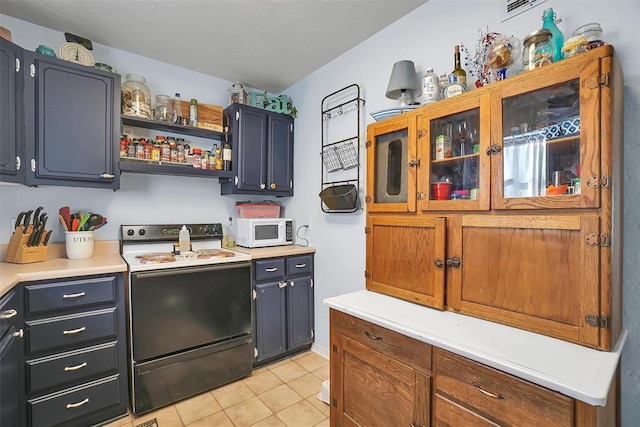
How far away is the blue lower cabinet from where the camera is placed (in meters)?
2.40

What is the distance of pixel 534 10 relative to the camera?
1.40m

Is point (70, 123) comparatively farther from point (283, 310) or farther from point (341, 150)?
point (283, 310)

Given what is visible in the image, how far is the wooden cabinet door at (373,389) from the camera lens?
118cm

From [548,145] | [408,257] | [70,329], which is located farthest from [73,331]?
[548,145]

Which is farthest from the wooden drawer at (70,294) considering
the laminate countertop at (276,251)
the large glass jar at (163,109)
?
the large glass jar at (163,109)

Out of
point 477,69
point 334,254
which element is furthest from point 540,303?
point 334,254

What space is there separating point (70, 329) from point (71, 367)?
0.22 m

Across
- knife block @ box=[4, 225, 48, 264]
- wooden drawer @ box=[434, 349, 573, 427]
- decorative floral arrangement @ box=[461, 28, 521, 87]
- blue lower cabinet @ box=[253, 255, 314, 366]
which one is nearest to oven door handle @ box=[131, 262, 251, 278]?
blue lower cabinet @ box=[253, 255, 314, 366]

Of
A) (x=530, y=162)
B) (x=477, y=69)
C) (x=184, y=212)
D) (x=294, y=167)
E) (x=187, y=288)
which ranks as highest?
(x=477, y=69)

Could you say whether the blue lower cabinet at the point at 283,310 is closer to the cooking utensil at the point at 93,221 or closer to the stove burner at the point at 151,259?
the stove burner at the point at 151,259

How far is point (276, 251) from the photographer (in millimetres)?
2518

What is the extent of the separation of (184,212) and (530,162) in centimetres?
261

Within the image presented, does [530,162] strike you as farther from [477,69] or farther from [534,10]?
[534,10]

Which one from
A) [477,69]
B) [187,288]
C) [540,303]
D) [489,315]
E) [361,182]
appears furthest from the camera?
[361,182]
